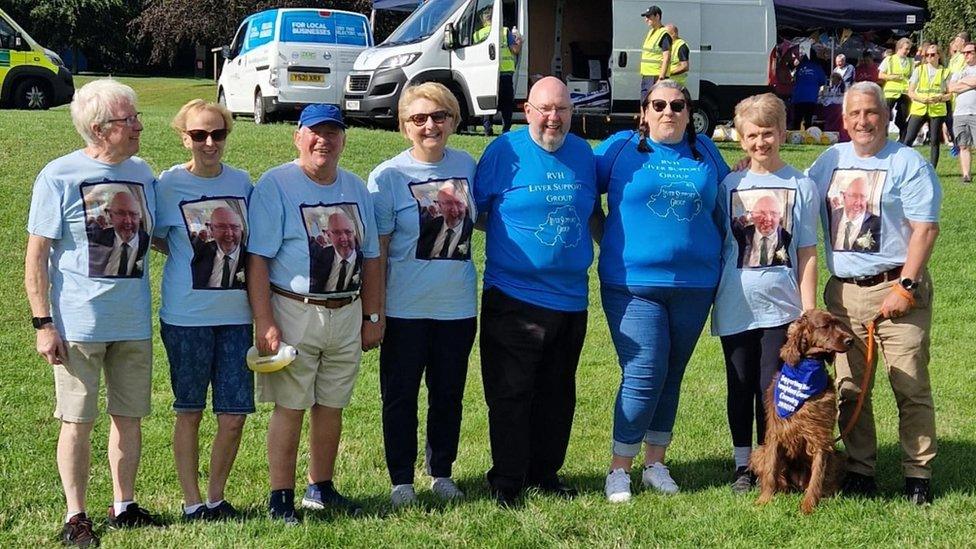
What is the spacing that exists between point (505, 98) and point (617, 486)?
36.2ft

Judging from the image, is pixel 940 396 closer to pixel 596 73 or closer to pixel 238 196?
pixel 238 196

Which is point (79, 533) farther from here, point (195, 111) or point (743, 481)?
point (743, 481)

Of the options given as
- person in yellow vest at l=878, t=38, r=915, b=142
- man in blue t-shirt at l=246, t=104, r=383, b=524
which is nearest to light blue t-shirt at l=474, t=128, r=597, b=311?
man in blue t-shirt at l=246, t=104, r=383, b=524

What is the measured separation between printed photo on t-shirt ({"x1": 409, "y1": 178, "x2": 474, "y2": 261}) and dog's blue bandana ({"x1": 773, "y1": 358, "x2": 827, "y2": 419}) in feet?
5.14

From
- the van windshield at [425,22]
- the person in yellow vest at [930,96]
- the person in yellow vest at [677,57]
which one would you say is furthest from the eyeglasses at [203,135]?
the person in yellow vest at [930,96]

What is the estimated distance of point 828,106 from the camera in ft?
70.9

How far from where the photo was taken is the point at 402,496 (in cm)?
498

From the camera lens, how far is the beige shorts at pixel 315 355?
4527 mm

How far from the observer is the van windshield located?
16438 mm

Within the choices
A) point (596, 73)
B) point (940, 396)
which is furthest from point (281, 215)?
point (596, 73)

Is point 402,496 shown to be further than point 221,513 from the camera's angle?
Yes

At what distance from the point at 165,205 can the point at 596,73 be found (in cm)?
1490

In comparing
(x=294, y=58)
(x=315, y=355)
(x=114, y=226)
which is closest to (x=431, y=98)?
(x=315, y=355)

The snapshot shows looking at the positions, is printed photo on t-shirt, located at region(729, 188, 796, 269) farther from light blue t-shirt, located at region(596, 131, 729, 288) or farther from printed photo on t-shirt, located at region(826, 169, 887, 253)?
printed photo on t-shirt, located at region(826, 169, 887, 253)
